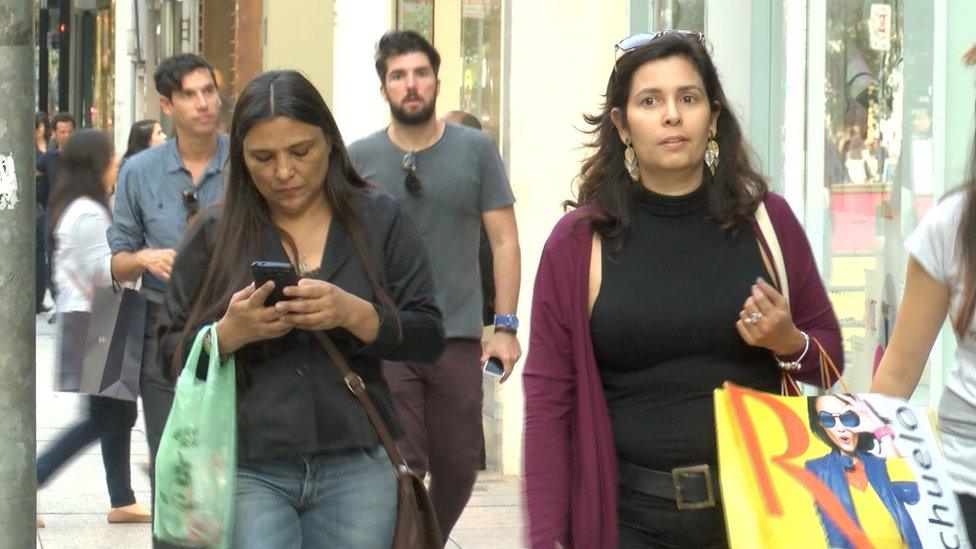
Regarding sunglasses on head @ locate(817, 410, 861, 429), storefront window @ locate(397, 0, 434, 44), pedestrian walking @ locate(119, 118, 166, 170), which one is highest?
storefront window @ locate(397, 0, 434, 44)

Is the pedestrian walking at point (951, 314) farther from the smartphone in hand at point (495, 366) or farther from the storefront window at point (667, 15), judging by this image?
the storefront window at point (667, 15)

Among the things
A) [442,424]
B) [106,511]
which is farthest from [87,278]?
[442,424]

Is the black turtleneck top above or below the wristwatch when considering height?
above

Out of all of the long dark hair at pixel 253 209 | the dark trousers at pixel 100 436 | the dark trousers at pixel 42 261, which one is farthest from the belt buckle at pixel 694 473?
the dark trousers at pixel 42 261

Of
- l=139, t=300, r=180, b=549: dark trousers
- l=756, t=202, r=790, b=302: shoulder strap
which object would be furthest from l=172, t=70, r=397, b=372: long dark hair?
l=139, t=300, r=180, b=549: dark trousers

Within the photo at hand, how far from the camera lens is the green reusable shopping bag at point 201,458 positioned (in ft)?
12.4

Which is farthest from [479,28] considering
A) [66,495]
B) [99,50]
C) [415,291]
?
[99,50]

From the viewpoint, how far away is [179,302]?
403 cm

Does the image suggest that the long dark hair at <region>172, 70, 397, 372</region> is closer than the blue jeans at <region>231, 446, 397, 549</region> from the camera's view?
No

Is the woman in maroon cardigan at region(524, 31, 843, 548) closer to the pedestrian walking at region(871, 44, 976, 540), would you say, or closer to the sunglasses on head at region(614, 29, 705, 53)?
the sunglasses on head at region(614, 29, 705, 53)

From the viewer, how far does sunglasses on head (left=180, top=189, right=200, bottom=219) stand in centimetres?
613

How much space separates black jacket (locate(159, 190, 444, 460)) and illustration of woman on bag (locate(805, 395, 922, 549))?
3.62ft

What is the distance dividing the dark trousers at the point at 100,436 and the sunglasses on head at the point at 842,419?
530 cm

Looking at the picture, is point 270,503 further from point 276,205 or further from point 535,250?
point 535,250
